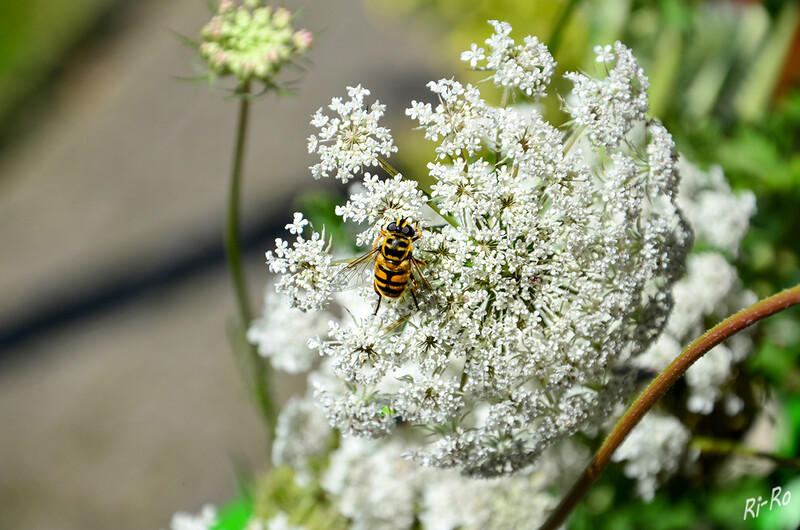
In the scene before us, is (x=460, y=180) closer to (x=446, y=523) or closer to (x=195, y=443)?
(x=446, y=523)

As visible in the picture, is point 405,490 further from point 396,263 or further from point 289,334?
point 396,263

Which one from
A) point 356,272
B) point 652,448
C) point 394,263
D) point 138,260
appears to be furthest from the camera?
point 138,260

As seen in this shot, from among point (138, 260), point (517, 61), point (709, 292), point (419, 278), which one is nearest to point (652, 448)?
point (709, 292)

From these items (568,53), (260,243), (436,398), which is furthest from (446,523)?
(260,243)

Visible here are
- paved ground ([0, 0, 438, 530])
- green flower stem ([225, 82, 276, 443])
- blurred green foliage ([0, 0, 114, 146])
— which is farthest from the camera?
blurred green foliage ([0, 0, 114, 146])

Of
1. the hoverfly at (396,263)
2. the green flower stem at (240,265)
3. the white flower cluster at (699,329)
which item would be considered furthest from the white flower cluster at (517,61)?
the white flower cluster at (699,329)

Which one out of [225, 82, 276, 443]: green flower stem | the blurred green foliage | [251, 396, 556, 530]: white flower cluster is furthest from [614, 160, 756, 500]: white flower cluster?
the blurred green foliage

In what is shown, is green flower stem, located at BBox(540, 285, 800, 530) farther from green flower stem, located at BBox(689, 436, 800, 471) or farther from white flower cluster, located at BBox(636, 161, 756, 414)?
green flower stem, located at BBox(689, 436, 800, 471)
